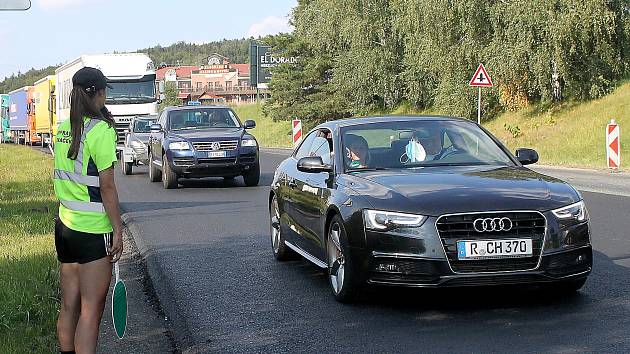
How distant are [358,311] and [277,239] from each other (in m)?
2.83

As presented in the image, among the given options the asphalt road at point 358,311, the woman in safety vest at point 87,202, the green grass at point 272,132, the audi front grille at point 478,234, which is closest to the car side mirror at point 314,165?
the asphalt road at point 358,311

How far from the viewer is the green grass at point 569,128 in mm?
A: 30839

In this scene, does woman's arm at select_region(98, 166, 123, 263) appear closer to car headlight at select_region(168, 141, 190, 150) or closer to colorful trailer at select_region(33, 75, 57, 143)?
car headlight at select_region(168, 141, 190, 150)

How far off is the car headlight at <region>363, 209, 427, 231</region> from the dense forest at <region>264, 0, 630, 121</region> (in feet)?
94.6

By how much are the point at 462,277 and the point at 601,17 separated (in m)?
29.6

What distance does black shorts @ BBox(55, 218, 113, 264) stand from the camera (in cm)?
533

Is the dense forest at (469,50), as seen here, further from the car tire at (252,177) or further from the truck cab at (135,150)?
the car tire at (252,177)

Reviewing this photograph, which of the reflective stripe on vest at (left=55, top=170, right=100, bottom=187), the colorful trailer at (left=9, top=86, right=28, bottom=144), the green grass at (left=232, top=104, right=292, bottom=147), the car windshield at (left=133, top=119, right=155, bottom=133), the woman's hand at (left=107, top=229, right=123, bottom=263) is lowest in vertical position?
the green grass at (left=232, top=104, right=292, bottom=147)

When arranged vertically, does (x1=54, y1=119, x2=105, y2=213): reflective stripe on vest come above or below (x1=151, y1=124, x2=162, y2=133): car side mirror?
above

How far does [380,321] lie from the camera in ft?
23.3

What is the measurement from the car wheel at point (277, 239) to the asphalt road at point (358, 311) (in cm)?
11

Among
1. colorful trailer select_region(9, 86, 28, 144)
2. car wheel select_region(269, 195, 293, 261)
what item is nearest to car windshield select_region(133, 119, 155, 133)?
car wheel select_region(269, 195, 293, 261)

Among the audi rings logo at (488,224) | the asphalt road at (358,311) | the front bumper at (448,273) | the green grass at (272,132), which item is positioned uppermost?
the audi rings logo at (488,224)

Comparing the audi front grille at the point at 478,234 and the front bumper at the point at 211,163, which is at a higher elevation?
the audi front grille at the point at 478,234
